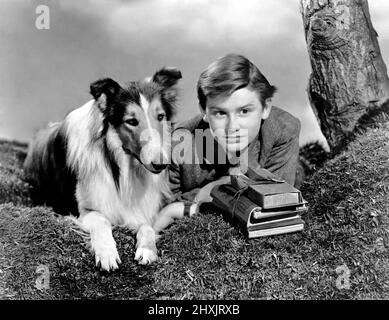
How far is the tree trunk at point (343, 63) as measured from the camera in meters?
3.46

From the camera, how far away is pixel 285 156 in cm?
314

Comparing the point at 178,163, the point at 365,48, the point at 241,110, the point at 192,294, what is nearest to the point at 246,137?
the point at 241,110

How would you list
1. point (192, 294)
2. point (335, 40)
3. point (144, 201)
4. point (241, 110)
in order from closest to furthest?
1. point (192, 294)
2. point (241, 110)
3. point (144, 201)
4. point (335, 40)

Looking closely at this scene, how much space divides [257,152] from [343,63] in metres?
1.06

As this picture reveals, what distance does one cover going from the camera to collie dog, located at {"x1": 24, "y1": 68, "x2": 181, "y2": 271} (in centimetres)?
271

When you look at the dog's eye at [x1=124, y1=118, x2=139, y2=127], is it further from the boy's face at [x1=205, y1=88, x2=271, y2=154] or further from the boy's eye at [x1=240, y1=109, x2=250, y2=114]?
the boy's eye at [x1=240, y1=109, x2=250, y2=114]

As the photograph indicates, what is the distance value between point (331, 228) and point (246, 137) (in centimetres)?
72

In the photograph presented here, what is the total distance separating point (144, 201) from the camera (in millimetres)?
3111

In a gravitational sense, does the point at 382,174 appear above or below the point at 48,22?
below

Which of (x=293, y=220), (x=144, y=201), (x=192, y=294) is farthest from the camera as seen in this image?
(x=144, y=201)

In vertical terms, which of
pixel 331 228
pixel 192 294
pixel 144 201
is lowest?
pixel 192 294

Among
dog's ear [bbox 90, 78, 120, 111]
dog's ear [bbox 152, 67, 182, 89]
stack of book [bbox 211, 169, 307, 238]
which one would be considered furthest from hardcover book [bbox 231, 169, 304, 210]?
dog's ear [bbox 90, 78, 120, 111]

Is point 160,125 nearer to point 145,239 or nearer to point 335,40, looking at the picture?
point 145,239

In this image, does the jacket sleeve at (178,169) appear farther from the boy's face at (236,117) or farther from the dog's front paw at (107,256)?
the dog's front paw at (107,256)
